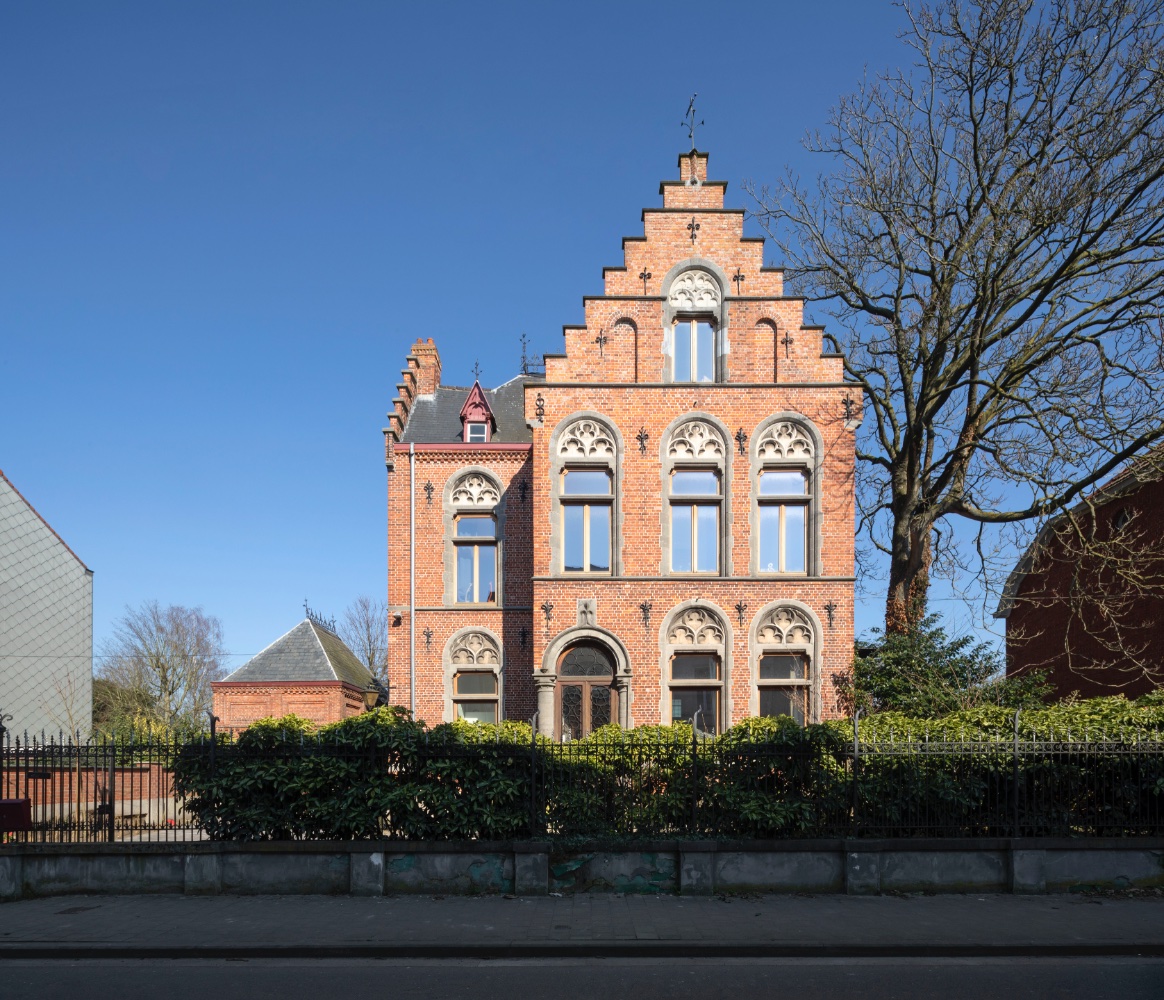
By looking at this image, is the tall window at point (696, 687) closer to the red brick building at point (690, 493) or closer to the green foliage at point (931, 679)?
the red brick building at point (690, 493)

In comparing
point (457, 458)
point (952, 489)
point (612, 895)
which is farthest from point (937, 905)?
point (457, 458)

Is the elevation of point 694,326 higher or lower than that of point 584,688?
higher

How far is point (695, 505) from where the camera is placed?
22062 millimetres

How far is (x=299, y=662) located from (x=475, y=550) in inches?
419

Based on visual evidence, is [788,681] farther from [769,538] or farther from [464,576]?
[464,576]

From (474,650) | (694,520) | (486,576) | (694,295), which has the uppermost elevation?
(694,295)

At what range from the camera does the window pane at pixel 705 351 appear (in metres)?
22.3

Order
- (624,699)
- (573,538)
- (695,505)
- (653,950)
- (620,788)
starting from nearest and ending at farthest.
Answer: (653,950) < (620,788) < (624,699) < (695,505) < (573,538)

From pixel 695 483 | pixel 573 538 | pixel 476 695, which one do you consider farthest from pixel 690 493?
pixel 476 695

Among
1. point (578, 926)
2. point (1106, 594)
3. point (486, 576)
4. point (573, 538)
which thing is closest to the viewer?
point (578, 926)

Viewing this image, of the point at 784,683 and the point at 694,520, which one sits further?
the point at 694,520

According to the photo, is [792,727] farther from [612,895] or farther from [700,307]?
[700,307]

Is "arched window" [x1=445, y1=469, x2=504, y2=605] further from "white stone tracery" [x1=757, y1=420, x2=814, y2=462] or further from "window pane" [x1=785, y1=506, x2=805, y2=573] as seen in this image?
"window pane" [x1=785, y1=506, x2=805, y2=573]

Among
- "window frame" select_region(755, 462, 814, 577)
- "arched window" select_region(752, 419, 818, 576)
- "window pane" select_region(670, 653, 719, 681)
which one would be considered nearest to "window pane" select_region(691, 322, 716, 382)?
"arched window" select_region(752, 419, 818, 576)
